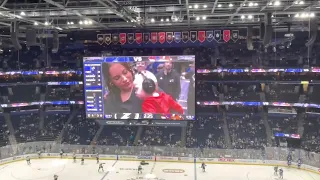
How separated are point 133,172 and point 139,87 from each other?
217 inches

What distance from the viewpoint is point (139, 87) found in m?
18.1

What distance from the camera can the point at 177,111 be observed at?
1784 cm

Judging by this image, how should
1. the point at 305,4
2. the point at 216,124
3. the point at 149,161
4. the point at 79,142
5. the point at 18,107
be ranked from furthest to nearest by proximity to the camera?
the point at 18,107 < the point at 216,124 < the point at 79,142 < the point at 149,161 < the point at 305,4

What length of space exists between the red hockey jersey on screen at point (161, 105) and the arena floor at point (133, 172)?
3819mm

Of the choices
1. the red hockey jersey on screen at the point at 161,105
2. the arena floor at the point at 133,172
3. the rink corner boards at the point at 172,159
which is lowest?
the arena floor at the point at 133,172

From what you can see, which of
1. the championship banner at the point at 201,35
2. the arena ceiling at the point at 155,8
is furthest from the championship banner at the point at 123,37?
the championship banner at the point at 201,35

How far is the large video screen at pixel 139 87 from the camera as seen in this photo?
698 inches

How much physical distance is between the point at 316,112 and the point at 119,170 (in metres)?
19.2

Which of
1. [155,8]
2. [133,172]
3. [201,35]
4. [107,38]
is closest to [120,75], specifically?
[107,38]

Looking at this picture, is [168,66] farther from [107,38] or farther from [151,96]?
[107,38]

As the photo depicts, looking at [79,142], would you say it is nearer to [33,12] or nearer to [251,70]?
[33,12]

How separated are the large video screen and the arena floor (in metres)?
3.67

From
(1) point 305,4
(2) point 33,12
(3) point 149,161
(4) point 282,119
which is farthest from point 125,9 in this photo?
(4) point 282,119

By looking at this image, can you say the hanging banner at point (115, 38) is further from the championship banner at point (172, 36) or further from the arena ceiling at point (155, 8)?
the arena ceiling at point (155, 8)
